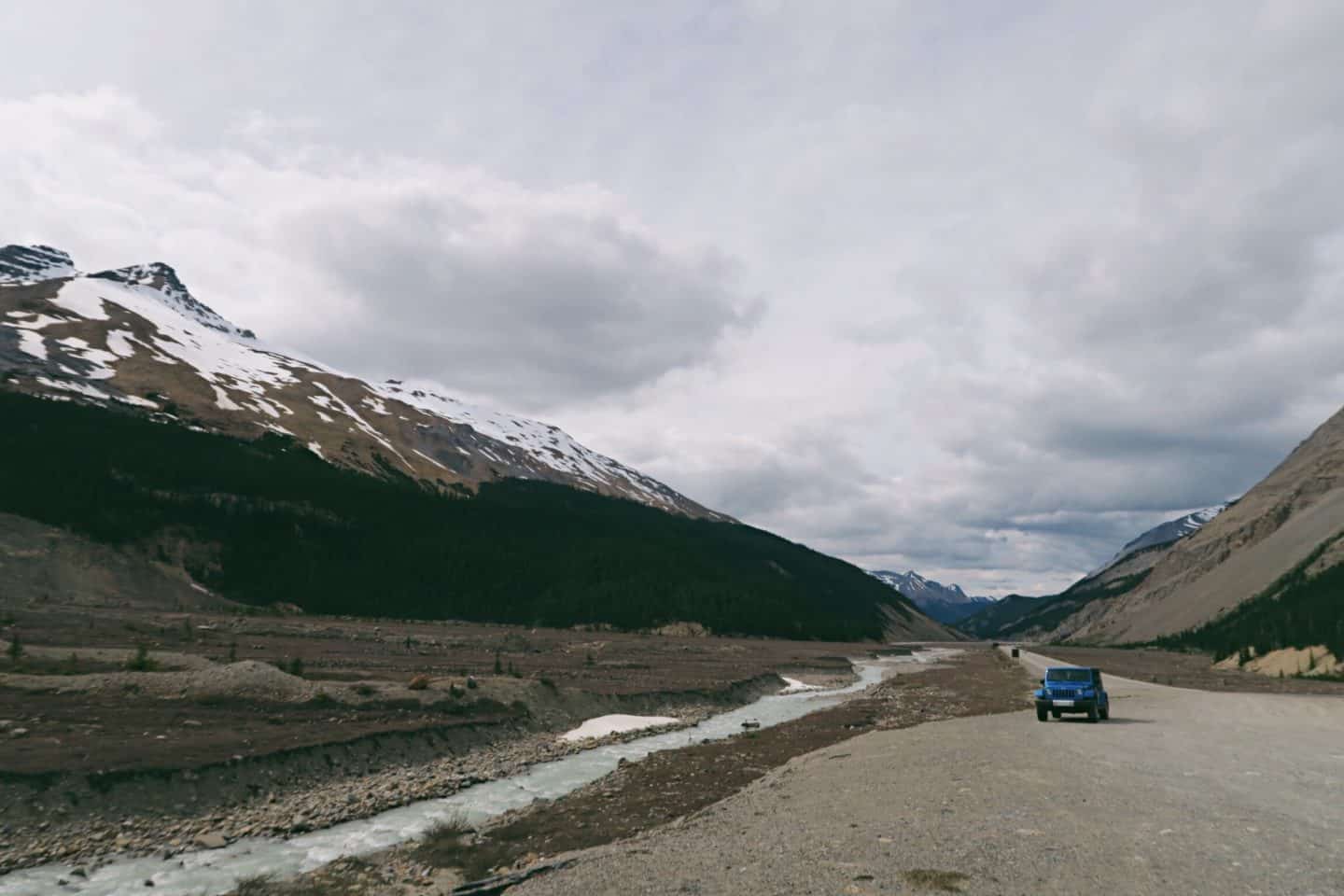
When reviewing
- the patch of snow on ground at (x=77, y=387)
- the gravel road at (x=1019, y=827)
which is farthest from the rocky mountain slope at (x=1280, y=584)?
the patch of snow on ground at (x=77, y=387)

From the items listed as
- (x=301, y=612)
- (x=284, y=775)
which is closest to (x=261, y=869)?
(x=284, y=775)

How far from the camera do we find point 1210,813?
16.7 meters

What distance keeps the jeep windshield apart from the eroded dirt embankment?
23.6 metres

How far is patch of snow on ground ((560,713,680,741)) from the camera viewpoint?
40.2m

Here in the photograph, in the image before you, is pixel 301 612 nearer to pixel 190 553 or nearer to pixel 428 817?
pixel 190 553

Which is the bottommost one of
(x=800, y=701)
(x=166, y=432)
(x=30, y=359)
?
(x=800, y=701)

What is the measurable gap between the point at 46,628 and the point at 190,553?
264 feet

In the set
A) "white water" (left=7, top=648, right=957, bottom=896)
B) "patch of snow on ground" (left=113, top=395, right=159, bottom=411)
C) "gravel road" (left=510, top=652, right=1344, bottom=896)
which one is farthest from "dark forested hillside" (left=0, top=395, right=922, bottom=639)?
"gravel road" (left=510, top=652, right=1344, bottom=896)

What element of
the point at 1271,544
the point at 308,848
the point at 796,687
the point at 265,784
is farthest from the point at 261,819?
the point at 1271,544

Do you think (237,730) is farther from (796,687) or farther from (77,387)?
(77,387)

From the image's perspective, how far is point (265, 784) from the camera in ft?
82.0

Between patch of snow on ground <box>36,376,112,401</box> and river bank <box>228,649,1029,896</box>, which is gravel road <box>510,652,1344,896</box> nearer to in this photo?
river bank <box>228,649,1029,896</box>

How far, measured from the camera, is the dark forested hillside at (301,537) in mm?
128750

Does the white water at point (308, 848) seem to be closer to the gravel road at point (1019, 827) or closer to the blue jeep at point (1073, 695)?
the gravel road at point (1019, 827)
